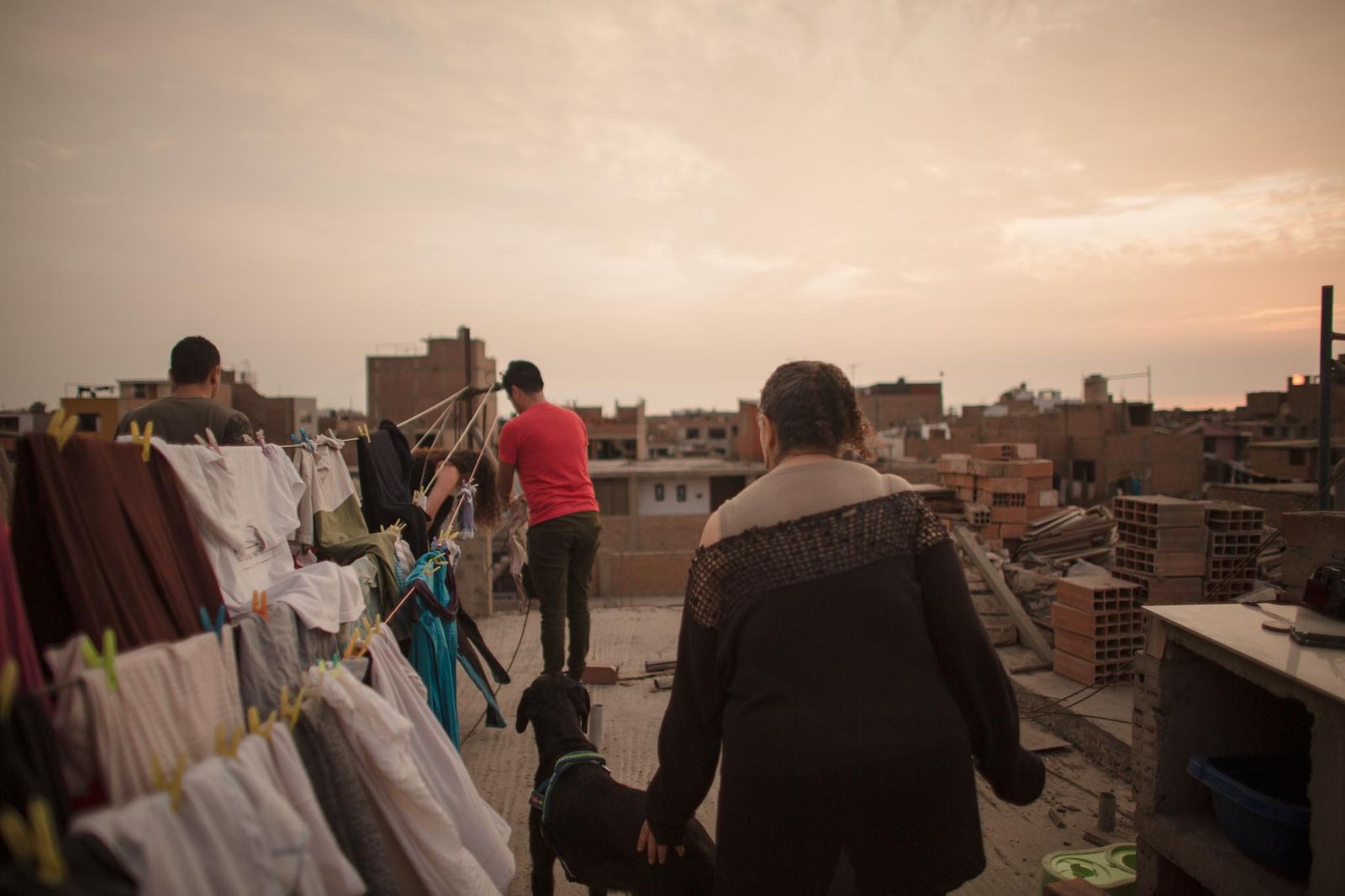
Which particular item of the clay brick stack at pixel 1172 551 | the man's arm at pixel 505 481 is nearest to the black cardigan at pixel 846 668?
the man's arm at pixel 505 481

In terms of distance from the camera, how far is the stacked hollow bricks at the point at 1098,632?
187 inches

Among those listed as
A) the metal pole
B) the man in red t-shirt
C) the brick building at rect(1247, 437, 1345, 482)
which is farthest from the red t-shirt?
the brick building at rect(1247, 437, 1345, 482)

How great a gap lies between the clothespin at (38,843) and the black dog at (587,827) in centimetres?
148

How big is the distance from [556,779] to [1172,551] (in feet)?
16.0

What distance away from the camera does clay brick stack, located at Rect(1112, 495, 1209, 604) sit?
5.20 meters

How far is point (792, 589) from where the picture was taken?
5.28 feet

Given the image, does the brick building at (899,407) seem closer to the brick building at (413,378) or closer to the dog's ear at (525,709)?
the brick building at (413,378)

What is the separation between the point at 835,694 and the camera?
1553 millimetres

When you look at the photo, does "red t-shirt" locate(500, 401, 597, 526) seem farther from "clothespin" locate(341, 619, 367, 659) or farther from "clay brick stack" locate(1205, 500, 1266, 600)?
"clay brick stack" locate(1205, 500, 1266, 600)

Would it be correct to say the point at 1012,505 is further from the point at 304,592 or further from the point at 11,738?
the point at 11,738

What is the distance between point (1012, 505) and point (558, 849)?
7891mm

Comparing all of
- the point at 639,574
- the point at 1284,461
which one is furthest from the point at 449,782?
the point at 1284,461

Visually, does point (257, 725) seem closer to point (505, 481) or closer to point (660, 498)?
point (505, 481)

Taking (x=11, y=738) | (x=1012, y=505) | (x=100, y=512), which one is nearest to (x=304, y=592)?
(x=100, y=512)
